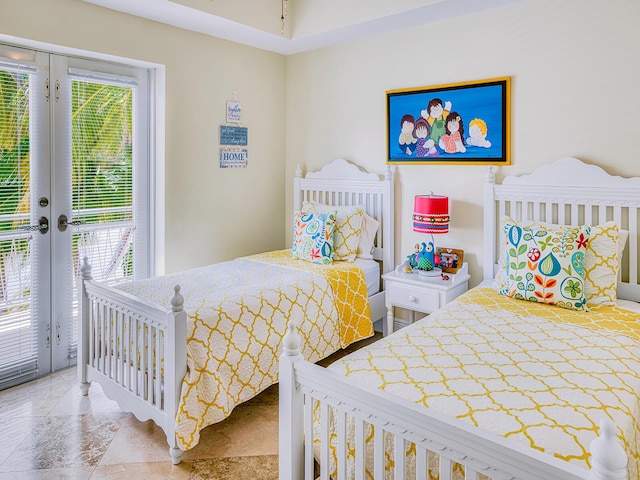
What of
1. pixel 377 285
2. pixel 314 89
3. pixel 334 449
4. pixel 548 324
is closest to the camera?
pixel 334 449

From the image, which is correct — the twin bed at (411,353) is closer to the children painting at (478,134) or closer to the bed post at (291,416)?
the bed post at (291,416)

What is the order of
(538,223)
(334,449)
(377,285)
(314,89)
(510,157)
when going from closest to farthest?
(334,449) → (538,223) → (510,157) → (377,285) → (314,89)

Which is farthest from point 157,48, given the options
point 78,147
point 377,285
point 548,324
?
point 548,324

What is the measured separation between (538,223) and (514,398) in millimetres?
1591

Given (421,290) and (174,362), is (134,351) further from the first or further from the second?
(421,290)

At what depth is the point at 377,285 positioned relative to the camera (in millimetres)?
3742

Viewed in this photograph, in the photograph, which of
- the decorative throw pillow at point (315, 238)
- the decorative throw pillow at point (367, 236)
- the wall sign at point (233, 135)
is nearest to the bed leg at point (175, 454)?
the decorative throw pillow at point (315, 238)

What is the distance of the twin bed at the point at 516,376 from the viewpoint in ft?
4.25

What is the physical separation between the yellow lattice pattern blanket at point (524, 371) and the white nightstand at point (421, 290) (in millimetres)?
606

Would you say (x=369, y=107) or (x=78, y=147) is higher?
(x=369, y=107)

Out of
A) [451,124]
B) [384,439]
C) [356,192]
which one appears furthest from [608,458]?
[356,192]

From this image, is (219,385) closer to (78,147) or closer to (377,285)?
(377,285)

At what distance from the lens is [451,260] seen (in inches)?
135

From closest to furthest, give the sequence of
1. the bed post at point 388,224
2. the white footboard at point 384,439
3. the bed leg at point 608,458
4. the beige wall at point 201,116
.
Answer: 1. the bed leg at point 608,458
2. the white footboard at point 384,439
3. the beige wall at point 201,116
4. the bed post at point 388,224
